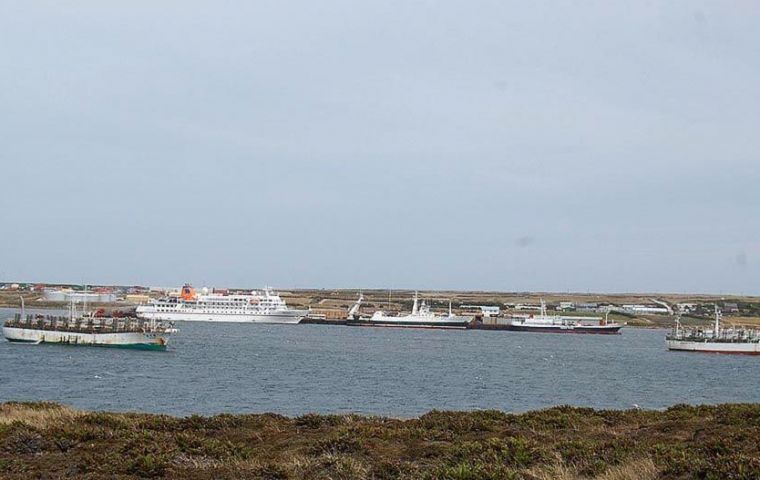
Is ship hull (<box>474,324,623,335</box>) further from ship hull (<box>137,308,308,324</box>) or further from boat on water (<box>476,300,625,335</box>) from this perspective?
ship hull (<box>137,308,308,324</box>)

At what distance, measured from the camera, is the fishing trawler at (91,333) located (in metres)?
81.8

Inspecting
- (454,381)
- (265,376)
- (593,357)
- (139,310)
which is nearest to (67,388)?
(265,376)

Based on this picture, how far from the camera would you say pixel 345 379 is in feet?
185

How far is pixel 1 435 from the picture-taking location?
1400 cm

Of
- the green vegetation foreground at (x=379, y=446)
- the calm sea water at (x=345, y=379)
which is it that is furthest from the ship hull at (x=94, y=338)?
the green vegetation foreground at (x=379, y=446)

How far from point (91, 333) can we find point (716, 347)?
74640 millimetres

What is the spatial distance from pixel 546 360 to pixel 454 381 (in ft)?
98.8

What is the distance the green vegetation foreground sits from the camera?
11.2 metres

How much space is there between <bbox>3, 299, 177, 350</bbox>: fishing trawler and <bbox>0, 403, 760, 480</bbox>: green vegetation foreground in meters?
65.1

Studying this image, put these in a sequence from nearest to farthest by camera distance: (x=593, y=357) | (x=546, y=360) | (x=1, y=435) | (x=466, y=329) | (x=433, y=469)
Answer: (x=433, y=469), (x=1, y=435), (x=546, y=360), (x=593, y=357), (x=466, y=329)

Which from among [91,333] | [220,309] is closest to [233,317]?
[220,309]

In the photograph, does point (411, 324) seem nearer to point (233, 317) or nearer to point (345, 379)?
point (233, 317)

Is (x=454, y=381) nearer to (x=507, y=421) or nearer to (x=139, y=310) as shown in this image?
(x=507, y=421)

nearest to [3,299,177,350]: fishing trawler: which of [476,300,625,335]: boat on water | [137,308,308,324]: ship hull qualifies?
[137,308,308,324]: ship hull
